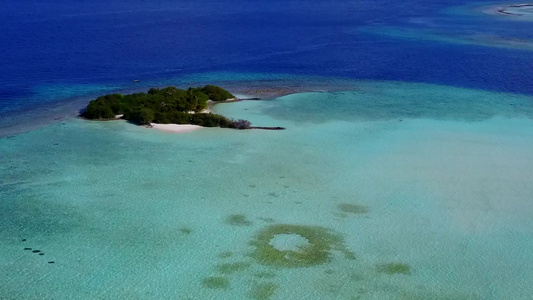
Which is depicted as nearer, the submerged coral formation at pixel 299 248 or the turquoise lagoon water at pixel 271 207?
the turquoise lagoon water at pixel 271 207

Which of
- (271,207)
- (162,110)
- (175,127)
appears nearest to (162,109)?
(162,110)

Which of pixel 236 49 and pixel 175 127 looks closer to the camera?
pixel 175 127

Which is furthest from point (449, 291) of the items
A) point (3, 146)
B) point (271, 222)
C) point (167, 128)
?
point (3, 146)

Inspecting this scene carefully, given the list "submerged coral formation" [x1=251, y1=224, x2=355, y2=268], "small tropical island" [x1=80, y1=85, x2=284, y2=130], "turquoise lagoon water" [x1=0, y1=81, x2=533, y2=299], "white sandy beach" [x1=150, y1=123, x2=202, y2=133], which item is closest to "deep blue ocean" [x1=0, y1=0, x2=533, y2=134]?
"small tropical island" [x1=80, y1=85, x2=284, y2=130]

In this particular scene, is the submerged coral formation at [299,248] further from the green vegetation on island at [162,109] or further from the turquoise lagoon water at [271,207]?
the green vegetation on island at [162,109]

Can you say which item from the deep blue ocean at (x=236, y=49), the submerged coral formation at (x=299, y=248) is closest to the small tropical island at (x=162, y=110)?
the deep blue ocean at (x=236, y=49)

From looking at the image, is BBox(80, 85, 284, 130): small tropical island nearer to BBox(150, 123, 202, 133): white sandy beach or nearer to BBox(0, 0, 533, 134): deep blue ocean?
BBox(150, 123, 202, 133): white sandy beach

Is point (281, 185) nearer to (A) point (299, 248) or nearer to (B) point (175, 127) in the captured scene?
(A) point (299, 248)
